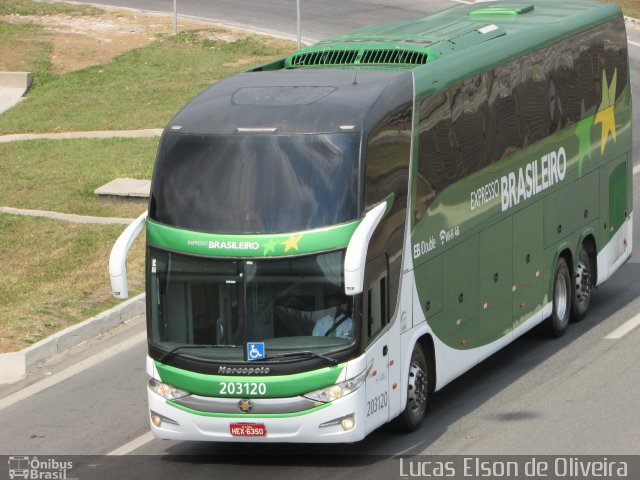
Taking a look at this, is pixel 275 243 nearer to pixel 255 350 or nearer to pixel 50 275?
pixel 255 350

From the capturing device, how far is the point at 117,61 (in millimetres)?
36625

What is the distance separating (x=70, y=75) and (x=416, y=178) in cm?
2290

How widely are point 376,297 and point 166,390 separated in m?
2.11

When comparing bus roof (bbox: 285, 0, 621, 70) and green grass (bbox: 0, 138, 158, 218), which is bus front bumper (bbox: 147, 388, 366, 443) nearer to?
bus roof (bbox: 285, 0, 621, 70)

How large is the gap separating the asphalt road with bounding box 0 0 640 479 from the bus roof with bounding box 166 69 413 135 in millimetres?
3126

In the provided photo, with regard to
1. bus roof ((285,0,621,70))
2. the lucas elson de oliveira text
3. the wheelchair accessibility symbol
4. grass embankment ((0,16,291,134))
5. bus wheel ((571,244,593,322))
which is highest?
bus roof ((285,0,621,70))

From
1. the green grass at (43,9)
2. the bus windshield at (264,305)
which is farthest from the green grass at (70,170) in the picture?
the green grass at (43,9)

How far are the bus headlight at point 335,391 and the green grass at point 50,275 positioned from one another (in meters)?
5.98

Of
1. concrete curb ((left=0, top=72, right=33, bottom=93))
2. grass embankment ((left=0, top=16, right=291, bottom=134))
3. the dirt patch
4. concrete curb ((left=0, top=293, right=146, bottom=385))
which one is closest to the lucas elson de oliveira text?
concrete curb ((left=0, top=293, right=146, bottom=385))

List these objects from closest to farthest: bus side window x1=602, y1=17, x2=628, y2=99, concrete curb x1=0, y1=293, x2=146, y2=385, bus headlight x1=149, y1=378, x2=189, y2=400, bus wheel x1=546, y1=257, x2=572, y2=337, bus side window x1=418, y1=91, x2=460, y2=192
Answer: bus headlight x1=149, y1=378, x2=189, y2=400
bus side window x1=418, y1=91, x2=460, y2=192
concrete curb x1=0, y1=293, x2=146, y2=385
bus wheel x1=546, y1=257, x2=572, y2=337
bus side window x1=602, y1=17, x2=628, y2=99

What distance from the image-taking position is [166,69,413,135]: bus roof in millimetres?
13102

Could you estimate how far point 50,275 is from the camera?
20.5 m

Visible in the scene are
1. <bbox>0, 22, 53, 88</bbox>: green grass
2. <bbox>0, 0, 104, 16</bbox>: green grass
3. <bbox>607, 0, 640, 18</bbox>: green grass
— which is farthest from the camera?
<bbox>0, 0, 104, 16</bbox>: green grass

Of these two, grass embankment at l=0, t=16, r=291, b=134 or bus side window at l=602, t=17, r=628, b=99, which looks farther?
A: grass embankment at l=0, t=16, r=291, b=134
